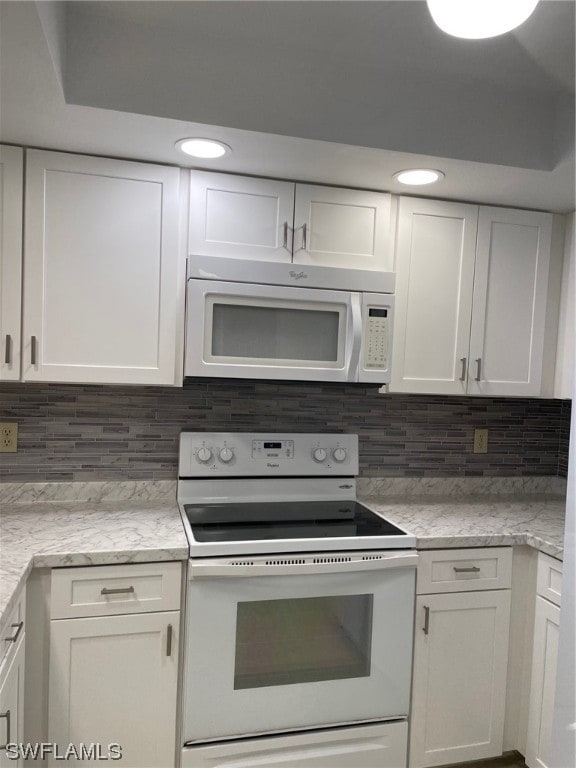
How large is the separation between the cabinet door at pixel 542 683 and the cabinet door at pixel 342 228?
1346 mm

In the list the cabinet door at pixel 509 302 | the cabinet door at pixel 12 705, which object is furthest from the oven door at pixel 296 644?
the cabinet door at pixel 509 302

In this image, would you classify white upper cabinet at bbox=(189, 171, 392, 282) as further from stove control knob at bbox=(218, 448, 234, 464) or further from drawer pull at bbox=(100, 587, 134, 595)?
drawer pull at bbox=(100, 587, 134, 595)

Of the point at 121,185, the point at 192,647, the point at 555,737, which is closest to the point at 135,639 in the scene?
the point at 192,647

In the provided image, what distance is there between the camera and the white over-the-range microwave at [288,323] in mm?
1809

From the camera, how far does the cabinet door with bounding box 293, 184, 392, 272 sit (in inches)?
75.9

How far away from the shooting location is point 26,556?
150 cm

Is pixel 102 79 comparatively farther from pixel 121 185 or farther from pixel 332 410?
pixel 332 410

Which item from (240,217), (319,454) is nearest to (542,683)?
(319,454)

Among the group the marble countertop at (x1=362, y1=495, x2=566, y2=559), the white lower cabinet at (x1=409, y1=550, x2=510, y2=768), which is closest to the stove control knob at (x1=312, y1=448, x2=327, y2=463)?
the marble countertop at (x1=362, y1=495, x2=566, y2=559)

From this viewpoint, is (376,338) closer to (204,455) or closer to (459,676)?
(204,455)

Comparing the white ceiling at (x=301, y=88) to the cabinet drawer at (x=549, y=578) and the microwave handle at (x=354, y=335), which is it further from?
the cabinet drawer at (x=549, y=578)

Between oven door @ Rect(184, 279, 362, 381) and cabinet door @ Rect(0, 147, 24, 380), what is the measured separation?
54 cm

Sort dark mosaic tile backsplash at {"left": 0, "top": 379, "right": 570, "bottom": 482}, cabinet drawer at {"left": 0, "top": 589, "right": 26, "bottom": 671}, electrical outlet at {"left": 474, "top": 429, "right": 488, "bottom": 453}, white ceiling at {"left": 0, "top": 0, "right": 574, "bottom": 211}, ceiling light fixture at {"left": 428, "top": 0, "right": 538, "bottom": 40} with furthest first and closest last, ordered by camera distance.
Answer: electrical outlet at {"left": 474, "top": 429, "right": 488, "bottom": 453} → dark mosaic tile backsplash at {"left": 0, "top": 379, "right": 570, "bottom": 482} → white ceiling at {"left": 0, "top": 0, "right": 574, "bottom": 211} → cabinet drawer at {"left": 0, "top": 589, "right": 26, "bottom": 671} → ceiling light fixture at {"left": 428, "top": 0, "right": 538, "bottom": 40}

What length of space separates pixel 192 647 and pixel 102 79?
1.65 metres
